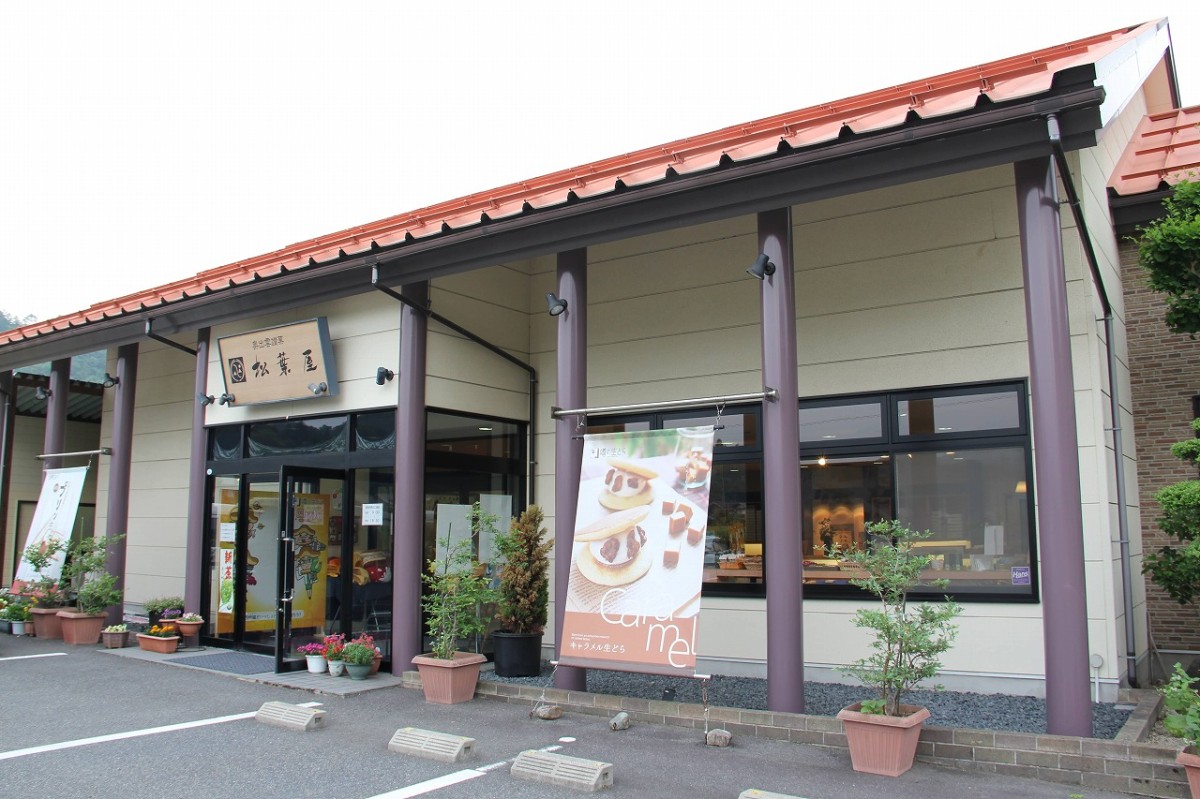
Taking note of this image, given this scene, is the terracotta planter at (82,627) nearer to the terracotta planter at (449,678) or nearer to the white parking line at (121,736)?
the white parking line at (121,736)

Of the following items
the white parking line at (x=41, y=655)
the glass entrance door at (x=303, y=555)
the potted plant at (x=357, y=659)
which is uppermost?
the glass entrance door at (x=303, y=555)

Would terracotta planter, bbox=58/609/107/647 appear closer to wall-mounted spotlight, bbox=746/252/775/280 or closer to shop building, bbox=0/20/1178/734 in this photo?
shop building, bbox=0/20/1178/734

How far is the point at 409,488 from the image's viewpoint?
8.73 metres

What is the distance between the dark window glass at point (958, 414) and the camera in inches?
301

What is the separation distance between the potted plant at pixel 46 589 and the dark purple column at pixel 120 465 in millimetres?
784

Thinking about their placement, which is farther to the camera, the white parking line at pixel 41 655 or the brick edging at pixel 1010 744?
the white parking line at pixel 41 655

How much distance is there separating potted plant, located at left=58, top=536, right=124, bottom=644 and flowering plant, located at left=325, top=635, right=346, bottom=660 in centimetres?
405

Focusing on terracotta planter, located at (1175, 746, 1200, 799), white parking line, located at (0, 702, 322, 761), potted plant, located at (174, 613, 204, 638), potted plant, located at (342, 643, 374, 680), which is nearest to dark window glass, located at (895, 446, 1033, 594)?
terracotta planter, located at (1175, 746, 1200, 799)

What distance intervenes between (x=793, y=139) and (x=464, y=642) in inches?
236

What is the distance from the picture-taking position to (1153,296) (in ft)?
29.5

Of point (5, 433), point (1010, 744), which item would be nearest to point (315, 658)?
point (1010, 744)

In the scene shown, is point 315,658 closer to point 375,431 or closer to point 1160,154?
point 375,431

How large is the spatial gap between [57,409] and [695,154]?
10.4 metres

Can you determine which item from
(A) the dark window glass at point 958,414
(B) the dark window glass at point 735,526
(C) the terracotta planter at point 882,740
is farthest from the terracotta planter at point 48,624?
(A) the dark window glass at point 958,414
